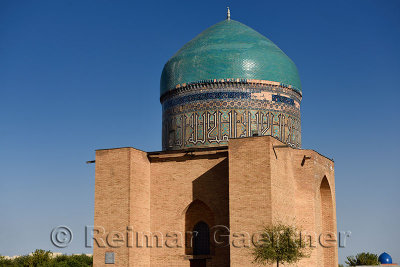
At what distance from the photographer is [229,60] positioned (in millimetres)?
14727

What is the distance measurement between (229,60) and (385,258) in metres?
9.14

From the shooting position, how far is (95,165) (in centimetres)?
1359

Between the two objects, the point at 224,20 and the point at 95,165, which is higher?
the point at 224,20

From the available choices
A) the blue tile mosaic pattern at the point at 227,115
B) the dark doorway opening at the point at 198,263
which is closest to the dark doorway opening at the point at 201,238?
the dark doorway opening at the point at 198,263

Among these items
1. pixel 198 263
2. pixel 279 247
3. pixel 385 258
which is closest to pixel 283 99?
pixel 198 263

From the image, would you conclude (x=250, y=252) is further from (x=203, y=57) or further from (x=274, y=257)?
(x=203, y=57)

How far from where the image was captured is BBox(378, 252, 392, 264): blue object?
747 inches

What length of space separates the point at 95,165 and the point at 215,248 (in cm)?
342

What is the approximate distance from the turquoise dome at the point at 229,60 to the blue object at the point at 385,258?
7168 millimetres

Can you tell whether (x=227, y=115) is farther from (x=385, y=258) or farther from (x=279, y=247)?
(x=385, y=258)

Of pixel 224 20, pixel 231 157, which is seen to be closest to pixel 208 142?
pixel 231 157

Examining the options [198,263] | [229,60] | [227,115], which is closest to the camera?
[198,263]

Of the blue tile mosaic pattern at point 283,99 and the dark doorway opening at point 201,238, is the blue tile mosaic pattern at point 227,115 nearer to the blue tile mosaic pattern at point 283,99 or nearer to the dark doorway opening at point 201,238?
the blue tile mosaic pattern at point 283,99

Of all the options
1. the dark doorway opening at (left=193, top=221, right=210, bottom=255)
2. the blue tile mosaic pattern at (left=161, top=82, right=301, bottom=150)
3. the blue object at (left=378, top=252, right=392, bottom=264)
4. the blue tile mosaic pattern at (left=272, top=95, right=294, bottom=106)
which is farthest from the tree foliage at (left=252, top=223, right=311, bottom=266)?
the blue object at (left=378, top=252, right=392, bottom=264)
